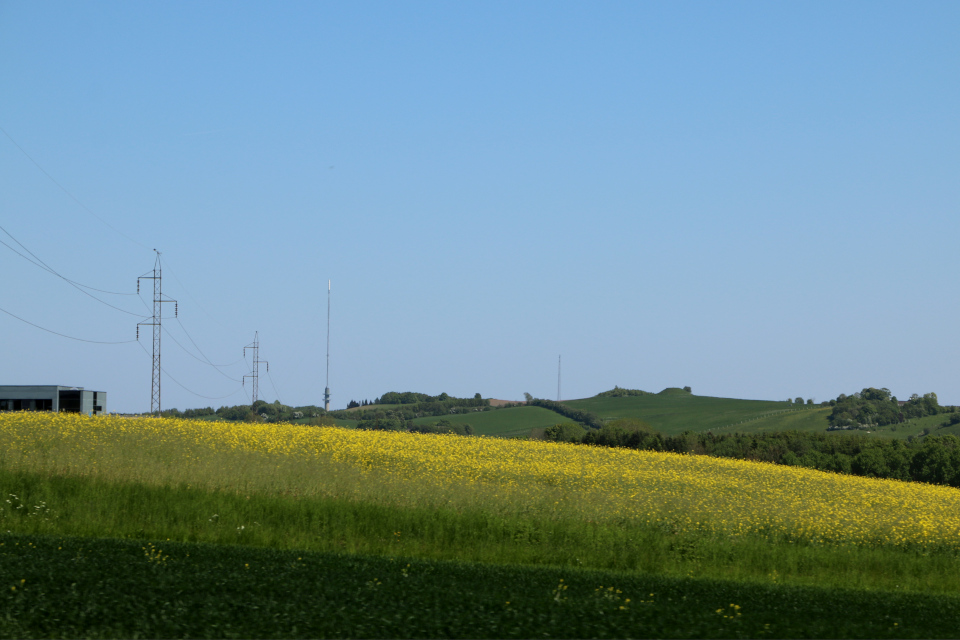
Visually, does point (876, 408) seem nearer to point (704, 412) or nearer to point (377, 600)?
point (704, 412)

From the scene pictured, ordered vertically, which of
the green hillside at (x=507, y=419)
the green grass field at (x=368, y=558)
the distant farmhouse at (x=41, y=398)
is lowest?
the green hillside at (x=507, y=419)

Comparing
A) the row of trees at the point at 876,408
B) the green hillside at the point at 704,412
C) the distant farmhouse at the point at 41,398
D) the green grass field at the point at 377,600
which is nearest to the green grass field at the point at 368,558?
the green grass field at the point at 377,600

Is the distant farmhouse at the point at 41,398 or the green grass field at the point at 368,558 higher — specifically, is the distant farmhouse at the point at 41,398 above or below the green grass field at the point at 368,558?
above

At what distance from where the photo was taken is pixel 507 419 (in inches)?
4754

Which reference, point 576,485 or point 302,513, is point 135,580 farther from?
point 576,485

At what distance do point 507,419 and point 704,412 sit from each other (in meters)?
35.6

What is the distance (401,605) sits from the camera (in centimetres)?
998

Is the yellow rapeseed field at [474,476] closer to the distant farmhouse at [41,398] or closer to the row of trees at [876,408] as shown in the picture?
the distant farmhouse at [41,398]

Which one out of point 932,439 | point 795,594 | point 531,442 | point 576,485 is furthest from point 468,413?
point 795,594

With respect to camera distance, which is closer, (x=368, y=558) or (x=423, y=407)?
(x=368, y=558)

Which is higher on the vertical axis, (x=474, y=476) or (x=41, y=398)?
(x=41, y=398)

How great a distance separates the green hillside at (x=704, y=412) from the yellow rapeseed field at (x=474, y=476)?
8543cm

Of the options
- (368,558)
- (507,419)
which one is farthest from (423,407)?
(368,558)

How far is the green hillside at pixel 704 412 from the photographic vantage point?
118 meters
